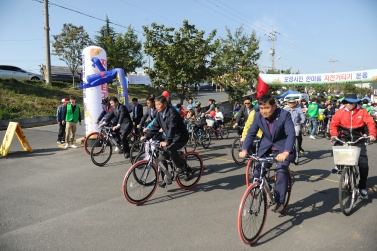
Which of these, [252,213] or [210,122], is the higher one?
[210,122]

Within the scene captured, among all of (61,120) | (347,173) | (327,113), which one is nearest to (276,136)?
(347,173)

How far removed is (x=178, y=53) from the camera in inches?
557

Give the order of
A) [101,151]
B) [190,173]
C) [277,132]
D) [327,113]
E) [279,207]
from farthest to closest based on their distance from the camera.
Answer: [327,113], [101,151], [190,173], [279,207], [277,132]

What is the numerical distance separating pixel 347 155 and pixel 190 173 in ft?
9.53

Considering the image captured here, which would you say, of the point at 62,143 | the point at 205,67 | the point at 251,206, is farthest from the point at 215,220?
the point at 205,67

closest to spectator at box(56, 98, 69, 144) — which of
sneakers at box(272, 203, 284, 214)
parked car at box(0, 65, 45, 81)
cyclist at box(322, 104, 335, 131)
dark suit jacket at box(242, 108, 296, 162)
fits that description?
dark suit jacket at box(242, 108, 296, 162)

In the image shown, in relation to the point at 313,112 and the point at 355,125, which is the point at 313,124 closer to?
the point at 313,112

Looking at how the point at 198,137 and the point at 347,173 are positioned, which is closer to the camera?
the point at 347,173

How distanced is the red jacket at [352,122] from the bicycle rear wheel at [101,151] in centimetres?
574

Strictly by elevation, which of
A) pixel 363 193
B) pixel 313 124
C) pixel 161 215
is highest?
pixel 313 124

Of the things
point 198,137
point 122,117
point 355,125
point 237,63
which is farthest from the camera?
point 237,63

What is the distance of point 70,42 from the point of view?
95.9ft

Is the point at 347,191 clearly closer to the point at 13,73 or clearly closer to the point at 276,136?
the point at 276,136

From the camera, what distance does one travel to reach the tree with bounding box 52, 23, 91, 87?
2889 cm
